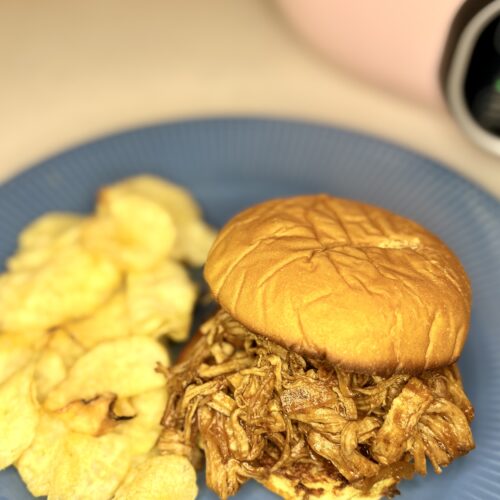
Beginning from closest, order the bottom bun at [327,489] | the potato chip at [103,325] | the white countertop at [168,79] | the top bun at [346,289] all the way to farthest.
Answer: the top bun at [346,289] → the bottom bun at [327,489] → the potato chip at [103,325] → the white countertop at [168,79]

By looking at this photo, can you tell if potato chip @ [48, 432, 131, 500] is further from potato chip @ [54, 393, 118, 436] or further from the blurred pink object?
the blurred pink object

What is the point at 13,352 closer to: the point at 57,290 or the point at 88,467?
the point at 57,290

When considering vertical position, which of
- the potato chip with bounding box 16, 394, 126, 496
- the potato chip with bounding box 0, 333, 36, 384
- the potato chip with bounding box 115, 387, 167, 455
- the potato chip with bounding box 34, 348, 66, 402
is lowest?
the potato chip with bounding box 115, 387, 167, 455

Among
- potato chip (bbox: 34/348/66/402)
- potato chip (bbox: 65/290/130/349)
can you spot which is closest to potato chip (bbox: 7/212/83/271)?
potato chip (bbox: 65/290/130/349)

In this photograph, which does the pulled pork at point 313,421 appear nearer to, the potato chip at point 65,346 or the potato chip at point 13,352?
the potato chip at point 65,346

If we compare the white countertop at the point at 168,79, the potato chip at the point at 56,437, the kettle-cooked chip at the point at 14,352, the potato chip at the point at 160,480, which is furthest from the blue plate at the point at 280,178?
the potato chip at the point at 160,480

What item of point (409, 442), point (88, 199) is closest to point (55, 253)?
point (88, 199)

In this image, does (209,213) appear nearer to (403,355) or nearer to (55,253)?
(55,253)
